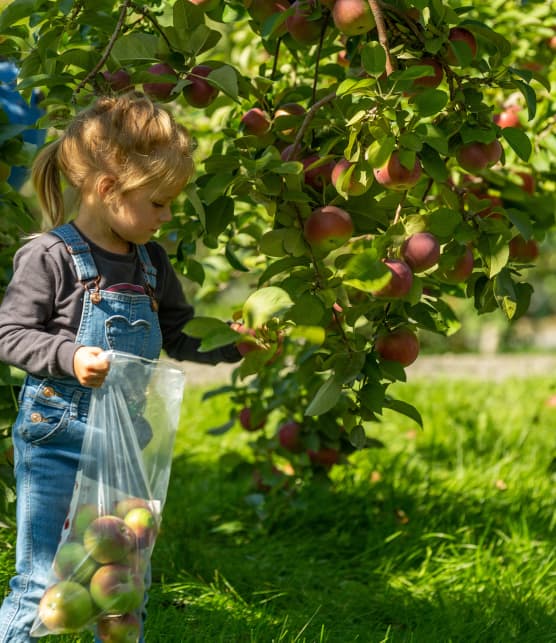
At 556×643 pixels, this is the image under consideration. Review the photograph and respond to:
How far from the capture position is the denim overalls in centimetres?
161

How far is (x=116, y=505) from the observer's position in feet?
5.01

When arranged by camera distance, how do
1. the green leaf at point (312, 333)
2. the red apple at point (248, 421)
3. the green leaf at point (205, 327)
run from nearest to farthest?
the green leaf at point (312, 333) < the green leaf at point (205, 327) < the red apple at point (248, 421)

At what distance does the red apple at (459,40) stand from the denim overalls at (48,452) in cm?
69

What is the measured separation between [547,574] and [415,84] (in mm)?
1406

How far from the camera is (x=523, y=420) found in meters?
4.16

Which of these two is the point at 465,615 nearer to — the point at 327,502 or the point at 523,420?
the point at 327,502

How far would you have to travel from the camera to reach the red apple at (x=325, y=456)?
2.76 meters

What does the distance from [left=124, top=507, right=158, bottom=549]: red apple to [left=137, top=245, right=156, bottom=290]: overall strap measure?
0.44 meters

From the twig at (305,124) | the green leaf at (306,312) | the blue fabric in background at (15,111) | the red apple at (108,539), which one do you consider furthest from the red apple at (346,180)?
the blue fabric in background at (15,111)

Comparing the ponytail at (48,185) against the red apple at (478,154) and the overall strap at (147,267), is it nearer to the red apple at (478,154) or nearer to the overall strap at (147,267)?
the overall strap at (147,267)

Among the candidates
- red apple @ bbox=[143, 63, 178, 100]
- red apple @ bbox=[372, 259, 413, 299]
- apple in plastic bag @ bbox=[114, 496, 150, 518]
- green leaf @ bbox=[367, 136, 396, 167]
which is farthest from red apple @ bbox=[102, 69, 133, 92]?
apple in plastic bag @ bbox=[114, 496, 150, 518]

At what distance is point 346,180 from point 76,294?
0.49 metres

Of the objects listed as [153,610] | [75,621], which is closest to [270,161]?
[75,621]

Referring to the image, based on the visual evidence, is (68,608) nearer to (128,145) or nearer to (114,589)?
(114,589)
